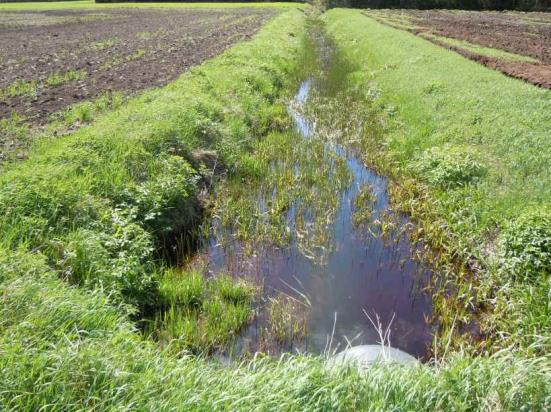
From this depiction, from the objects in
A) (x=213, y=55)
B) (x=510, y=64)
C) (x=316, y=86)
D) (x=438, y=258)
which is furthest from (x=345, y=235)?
(x=213, y=55)

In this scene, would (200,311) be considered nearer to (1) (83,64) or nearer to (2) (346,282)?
(2) (346,282)

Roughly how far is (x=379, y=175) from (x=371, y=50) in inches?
545

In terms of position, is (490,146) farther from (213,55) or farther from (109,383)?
(213,55)

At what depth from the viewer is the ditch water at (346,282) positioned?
5.44 meters

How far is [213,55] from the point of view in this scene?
70.2ft

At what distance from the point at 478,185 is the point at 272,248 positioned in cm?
389

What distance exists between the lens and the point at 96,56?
2119 centimetres

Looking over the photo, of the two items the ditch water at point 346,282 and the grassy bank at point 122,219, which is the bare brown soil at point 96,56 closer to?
the grassy bank at point 122,219

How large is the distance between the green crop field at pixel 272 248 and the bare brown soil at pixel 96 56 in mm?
323

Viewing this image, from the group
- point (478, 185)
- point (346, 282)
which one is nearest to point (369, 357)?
point (346, 282)

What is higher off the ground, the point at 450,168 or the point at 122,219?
the point at 450,168

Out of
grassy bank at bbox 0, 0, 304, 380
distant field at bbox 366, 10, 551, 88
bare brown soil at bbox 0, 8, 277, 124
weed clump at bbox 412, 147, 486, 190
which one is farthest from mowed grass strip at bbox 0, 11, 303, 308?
distant field at bbox 366, 10, 551, 88

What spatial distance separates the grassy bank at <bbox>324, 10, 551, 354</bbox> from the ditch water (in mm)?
418

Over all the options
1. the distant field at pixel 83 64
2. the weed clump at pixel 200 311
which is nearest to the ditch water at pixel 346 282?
the weed clump at pixel 200 311
